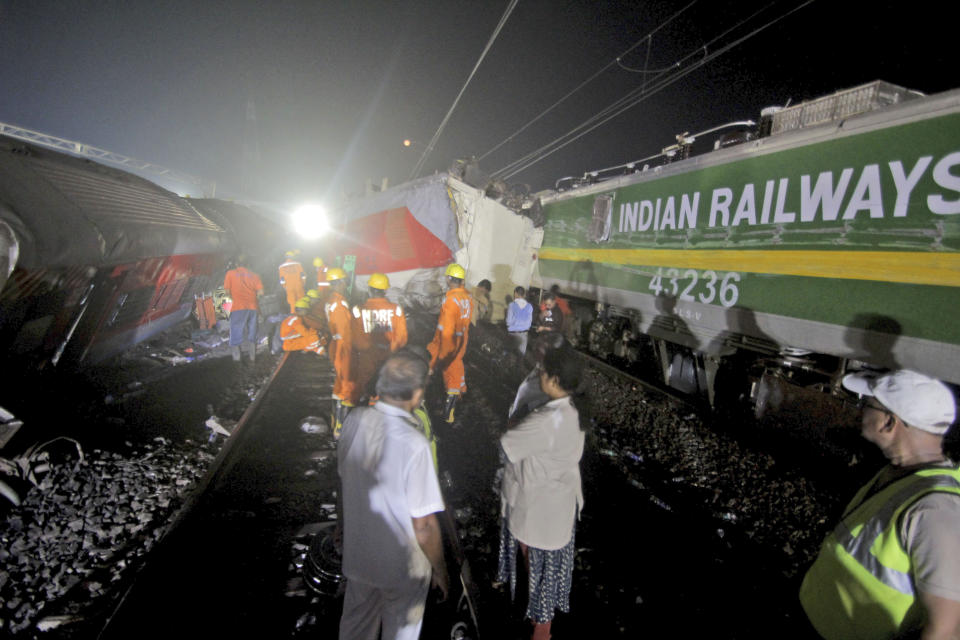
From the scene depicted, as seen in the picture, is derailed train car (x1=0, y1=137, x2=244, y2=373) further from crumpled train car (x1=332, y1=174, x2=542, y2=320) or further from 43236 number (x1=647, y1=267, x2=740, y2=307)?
43236 number (x1=647, y1=267, x2=740, y2=307)

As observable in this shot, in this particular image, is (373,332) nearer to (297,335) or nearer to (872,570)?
(297,335)

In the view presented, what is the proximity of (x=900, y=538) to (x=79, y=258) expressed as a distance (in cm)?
582

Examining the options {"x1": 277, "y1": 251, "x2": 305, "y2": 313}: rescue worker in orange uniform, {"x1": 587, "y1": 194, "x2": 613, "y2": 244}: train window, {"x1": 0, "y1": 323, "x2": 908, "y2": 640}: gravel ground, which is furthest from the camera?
{"x1": 277, "y1": 251, "x2": 305, "y2": 313}: rescue worker in orange uniform

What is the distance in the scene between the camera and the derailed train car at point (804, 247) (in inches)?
125

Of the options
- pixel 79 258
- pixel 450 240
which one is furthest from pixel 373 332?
pixel 450 240

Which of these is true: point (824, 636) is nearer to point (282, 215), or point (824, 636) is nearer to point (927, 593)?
point (927, 593)

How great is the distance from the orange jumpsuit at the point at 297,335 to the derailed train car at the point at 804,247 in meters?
4.75

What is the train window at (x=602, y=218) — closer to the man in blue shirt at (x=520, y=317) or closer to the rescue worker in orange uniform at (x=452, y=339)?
the man in blue shirt at (x=520, y=317)

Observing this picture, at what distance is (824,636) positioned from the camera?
1600mm

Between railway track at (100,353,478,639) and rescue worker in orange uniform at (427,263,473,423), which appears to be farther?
rescue worker in orange uniform at (427,263,473,423)

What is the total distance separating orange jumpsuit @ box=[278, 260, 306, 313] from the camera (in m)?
8.34

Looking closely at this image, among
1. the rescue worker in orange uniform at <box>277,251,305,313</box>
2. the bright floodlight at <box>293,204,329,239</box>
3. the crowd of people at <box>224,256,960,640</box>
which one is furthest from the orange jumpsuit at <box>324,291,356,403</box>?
the bright floodlight at <box>293,204,329,239</box>

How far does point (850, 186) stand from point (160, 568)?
6073mm

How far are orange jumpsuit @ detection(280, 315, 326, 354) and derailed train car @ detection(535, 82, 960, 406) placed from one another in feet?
15.6
